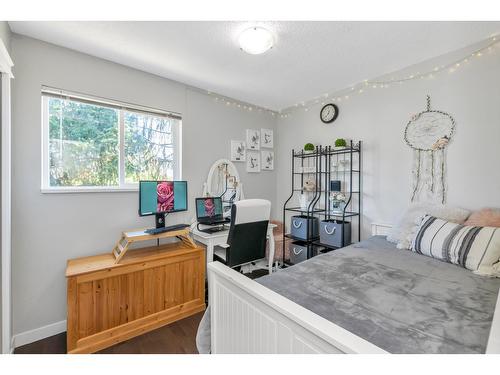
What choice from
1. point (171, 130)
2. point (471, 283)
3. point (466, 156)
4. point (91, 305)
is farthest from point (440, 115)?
point (91, 305)

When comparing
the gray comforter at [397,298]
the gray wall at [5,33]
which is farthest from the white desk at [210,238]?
the gray wall at [5,33]

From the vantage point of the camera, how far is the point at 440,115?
7.23 ft

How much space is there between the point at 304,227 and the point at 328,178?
72 cm

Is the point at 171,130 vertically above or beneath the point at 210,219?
above

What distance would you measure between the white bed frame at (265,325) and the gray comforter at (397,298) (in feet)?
0.49

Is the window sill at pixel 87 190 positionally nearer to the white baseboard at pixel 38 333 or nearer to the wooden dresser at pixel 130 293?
the wooden dresser at pixel 130 293

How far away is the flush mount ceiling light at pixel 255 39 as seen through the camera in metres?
1.72

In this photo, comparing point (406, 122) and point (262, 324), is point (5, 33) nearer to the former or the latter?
point (262, 324)

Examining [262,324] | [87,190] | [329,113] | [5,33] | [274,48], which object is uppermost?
[274,48]

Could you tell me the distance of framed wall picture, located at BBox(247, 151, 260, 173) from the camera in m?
3.39

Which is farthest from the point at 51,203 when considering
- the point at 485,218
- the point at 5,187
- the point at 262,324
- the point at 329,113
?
the point at 485,218

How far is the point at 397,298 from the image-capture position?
1.19m

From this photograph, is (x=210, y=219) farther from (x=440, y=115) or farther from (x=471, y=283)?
(x=440, y=115)

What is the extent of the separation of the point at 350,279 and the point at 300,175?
2189mm
